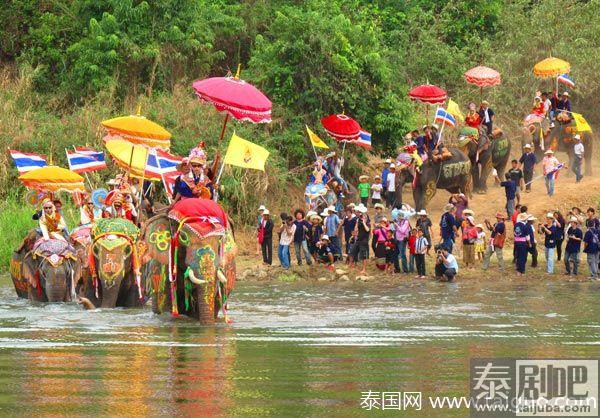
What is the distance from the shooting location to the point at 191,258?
70.7 ft

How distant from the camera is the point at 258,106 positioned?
907 inches

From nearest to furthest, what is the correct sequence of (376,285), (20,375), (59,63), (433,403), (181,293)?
1. (433,403)
2. (20,375)
3. (181,293)
4. (376,285)
5. (59,63)

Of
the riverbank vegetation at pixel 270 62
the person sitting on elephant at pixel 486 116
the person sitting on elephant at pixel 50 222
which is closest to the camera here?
the person sitting on elephant at pixel 50 222

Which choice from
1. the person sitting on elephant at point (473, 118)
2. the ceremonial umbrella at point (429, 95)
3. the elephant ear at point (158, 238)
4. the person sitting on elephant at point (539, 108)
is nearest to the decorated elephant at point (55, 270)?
the elephant ear at point (158, 238)

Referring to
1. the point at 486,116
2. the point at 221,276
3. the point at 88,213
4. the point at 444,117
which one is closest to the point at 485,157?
the point at 486,116

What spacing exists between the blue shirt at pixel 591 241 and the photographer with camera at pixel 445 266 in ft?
8.84

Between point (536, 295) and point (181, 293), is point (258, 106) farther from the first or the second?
point (536, 295)

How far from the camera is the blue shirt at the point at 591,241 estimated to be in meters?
30.8

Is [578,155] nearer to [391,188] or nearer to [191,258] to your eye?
[391,188]

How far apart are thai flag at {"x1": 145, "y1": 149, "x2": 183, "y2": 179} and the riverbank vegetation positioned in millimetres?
6696

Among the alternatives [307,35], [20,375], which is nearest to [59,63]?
[307,35]

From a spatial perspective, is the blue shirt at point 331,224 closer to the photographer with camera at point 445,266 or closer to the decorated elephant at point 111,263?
the photographer with camera at point 445,266

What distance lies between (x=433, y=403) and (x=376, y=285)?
16.3 m

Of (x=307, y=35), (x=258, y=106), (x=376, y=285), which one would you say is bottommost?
(x=376, y=285)
